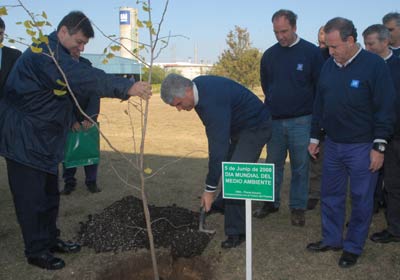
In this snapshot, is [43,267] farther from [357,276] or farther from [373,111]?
[373,111]

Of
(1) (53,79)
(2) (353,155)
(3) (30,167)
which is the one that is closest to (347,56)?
(2) (353,155)

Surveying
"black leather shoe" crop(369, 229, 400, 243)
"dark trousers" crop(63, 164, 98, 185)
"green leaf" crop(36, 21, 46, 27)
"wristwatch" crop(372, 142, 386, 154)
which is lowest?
"black leather shoe" crop(369, 229, 400, 243)

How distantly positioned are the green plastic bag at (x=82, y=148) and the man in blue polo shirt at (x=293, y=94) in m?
2.41

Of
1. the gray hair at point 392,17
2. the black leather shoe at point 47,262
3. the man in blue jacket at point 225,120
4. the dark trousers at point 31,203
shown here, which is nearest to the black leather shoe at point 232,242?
the man in blue jacket at point 225,120

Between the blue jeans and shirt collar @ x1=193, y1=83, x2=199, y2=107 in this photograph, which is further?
the blue jeans

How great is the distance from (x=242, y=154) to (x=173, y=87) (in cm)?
106

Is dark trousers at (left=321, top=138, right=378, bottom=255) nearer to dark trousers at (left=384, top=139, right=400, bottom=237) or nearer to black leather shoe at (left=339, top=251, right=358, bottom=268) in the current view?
black leather shoe at (left=339, top=251, right=358, bottom=268)

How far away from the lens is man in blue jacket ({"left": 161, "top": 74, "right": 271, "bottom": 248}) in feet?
11.2

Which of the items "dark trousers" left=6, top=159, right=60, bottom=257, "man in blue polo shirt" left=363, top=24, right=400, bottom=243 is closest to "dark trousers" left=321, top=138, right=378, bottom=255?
"man in blue polo shirt" left=363, top=24, right=400, bottom=243

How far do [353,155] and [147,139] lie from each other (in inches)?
314

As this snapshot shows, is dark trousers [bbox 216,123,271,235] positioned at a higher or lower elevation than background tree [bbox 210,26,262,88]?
lower

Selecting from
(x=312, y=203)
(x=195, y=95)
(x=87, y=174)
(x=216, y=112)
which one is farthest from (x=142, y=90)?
(x=87, y=174)

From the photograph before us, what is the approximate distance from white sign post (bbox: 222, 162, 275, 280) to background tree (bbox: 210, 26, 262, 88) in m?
25.1

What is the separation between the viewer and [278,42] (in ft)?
15.3
